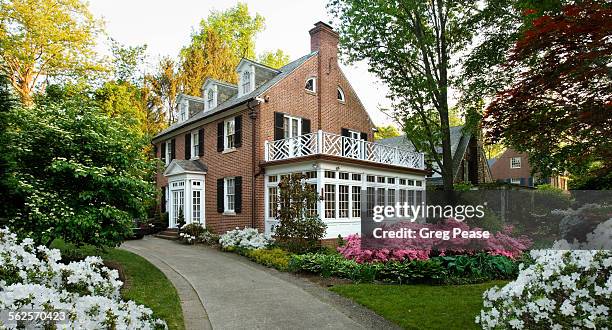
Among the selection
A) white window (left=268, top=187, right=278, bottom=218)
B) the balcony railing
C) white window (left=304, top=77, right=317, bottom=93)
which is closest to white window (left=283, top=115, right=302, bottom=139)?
the balcony railing

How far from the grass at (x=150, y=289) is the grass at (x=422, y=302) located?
10.5ft

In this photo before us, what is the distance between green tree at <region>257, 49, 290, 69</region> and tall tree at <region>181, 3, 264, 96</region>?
41.8 inches

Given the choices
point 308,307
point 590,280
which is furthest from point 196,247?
point 590,280

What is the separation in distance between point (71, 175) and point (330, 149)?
885 cm

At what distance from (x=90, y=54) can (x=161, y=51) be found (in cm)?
596

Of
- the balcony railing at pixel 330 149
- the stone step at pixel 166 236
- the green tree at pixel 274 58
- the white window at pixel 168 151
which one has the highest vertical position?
the green tree at pixel 274 58

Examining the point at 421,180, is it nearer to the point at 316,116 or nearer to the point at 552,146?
the point at 316,116

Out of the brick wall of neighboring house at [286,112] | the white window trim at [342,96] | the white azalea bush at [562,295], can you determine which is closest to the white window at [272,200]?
the brick wall of neighboring house at [286,112]

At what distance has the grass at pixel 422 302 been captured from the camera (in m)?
5.73

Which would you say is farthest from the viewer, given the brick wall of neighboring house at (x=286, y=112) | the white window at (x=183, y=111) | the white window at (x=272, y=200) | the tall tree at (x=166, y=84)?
the tall tree at (x=166, y=84)

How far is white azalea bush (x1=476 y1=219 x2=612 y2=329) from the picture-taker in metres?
3.22

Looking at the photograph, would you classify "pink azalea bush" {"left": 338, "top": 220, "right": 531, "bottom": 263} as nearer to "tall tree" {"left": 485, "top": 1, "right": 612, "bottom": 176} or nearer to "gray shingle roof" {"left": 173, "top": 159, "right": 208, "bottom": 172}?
"tall tree" {"left": 485, "top": 1, "right": 612, "bottom": 176}

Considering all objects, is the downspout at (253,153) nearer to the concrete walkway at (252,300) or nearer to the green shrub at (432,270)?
the concrete walkway at (252,300)

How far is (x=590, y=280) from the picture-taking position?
3.39 metres
